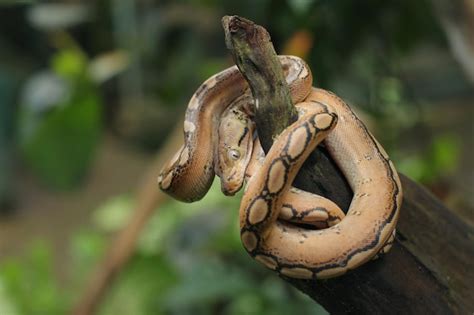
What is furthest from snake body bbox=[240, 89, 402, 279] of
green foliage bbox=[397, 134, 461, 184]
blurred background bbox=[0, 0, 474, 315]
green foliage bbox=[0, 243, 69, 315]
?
green foliage bbox=[0, 243, 69, 315]

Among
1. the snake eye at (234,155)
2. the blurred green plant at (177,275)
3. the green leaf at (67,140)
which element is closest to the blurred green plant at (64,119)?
the green leaf at (67,140)

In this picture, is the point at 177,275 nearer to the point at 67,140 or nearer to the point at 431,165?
the point at 67,140

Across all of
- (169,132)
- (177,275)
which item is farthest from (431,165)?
(169,132)

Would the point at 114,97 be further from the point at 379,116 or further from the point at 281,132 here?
the point at 281,132

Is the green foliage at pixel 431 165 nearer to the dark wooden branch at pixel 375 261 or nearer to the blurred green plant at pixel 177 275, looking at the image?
the blurred green plant at pixel 177 275

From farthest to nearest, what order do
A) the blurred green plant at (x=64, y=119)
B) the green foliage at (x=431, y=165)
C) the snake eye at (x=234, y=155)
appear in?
the blurred green plant at (x=64, y=119) < the green foliage at (x=431, y=165) < the snake eye at (x=234, y=155)

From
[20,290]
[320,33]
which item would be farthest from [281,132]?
[20,290]
